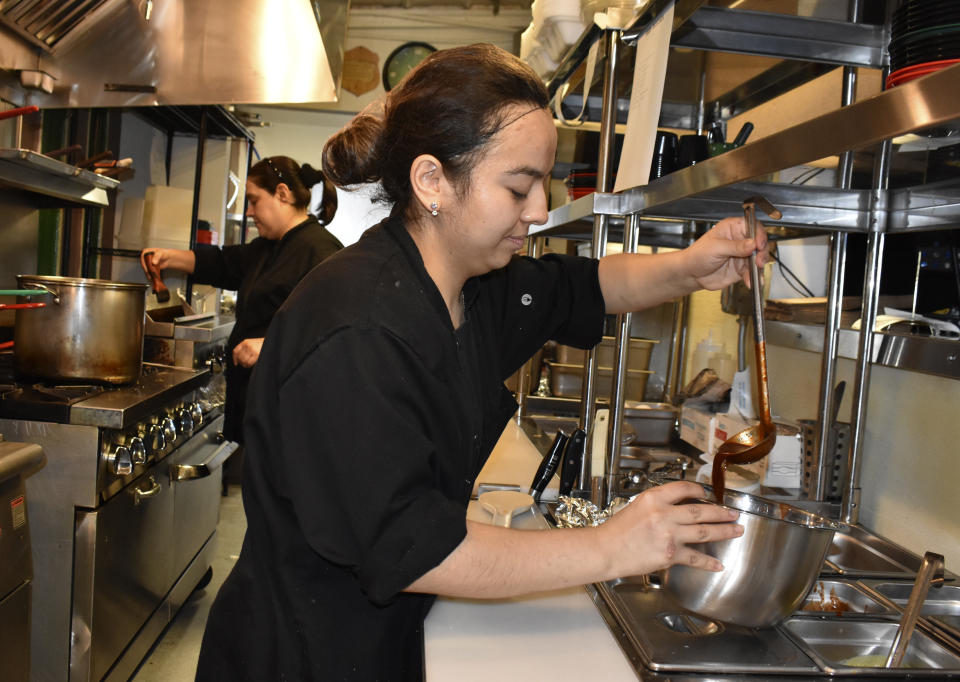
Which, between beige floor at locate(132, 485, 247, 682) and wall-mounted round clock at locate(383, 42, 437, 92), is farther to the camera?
wall-mounted round clock at locate(383, 42, 437, 92)

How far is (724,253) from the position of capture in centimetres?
139

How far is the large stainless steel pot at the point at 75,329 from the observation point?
6.98 feet

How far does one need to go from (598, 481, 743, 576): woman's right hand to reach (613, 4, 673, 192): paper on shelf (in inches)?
26.3

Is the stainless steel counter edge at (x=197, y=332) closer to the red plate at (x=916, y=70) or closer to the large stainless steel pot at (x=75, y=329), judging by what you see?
the large stainless steel pot at (x=75, y=329)

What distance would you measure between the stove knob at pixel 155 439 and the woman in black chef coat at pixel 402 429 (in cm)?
126

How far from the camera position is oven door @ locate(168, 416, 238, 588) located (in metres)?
2.67

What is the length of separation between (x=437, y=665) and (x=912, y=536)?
1.15 meters

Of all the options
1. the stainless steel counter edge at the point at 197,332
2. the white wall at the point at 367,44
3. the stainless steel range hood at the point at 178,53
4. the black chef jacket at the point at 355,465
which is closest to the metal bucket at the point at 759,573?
the black chef jacket at the point at 355,465

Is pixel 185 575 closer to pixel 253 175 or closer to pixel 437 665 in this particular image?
pixel 253 175

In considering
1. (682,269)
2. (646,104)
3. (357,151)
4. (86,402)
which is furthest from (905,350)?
(86,402)

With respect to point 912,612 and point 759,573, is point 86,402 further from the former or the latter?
point 912,612

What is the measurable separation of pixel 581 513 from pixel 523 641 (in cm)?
47

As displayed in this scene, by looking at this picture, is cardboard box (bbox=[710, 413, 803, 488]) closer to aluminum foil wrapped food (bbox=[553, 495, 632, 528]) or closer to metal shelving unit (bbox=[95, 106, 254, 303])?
aluminum foil wrapped food (bbox=[553, 495, 632, 528])

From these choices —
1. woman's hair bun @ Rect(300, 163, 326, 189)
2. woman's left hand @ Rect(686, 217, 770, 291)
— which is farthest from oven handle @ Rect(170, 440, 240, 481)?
woman's left hand @ Rect(686, 217, 770, 291)
